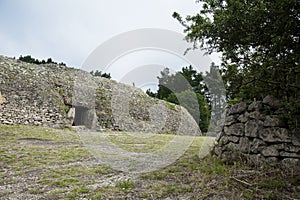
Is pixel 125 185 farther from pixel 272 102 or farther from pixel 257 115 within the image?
pixel 272 102

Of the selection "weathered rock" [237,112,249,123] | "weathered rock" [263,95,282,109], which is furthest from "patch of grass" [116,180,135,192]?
"weathered rock" [263,95,282,109]

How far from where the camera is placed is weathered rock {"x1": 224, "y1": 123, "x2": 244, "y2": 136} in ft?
14.7

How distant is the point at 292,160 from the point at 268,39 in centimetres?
210

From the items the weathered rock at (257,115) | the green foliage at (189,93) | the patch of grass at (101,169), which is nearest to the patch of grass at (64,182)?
the patch of grass at (101,169)

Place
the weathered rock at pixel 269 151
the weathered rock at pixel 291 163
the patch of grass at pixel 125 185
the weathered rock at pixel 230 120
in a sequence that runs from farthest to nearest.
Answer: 1. the weathered rock at pixel 230 120
2. the weathered rock at pixel 269 151
3. the weathered rock at pixel 291 163
4. the patch of grass at pixel 125 185

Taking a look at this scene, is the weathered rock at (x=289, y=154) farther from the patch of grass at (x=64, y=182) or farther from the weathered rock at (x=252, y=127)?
the patch of grass at (x=64, y=182)

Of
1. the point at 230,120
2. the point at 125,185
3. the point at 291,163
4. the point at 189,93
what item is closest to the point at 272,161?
the point at 291,163

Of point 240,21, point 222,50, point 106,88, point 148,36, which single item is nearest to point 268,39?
point 240,21

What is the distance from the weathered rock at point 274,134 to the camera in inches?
143

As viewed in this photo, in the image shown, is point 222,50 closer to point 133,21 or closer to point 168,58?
point 168,58

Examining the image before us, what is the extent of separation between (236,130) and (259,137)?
617mm

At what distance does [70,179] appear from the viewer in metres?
3.49

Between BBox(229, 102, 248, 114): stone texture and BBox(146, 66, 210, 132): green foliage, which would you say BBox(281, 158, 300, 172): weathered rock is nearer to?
BBox(229, 102, 248, 114): stone texture

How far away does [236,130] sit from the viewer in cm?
459
